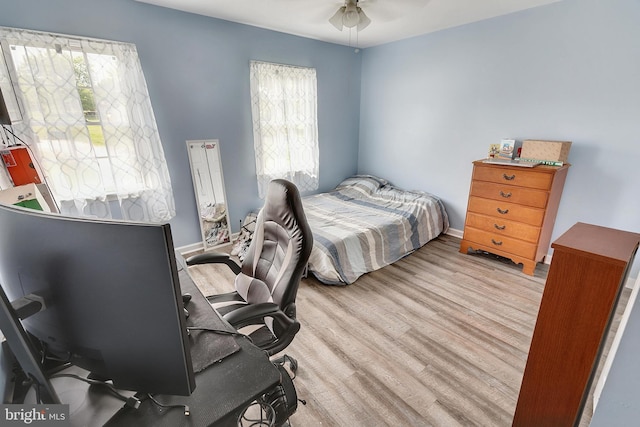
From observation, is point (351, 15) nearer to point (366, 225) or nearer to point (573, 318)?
point (366, 225)

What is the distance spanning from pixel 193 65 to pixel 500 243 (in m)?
3.48

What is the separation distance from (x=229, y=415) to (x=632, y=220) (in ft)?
10.9

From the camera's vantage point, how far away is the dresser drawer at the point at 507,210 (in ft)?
8.36

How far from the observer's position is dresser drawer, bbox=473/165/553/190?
2.45 m

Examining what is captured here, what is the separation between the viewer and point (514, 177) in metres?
2.61

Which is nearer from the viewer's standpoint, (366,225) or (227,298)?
(227,298)

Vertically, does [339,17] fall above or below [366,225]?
above

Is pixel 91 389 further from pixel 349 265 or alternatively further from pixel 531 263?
pixel 531 263

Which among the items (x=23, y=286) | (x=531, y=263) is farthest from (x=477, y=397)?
(x=23, y=286)

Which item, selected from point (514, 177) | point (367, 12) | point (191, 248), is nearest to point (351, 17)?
point (367, 12)

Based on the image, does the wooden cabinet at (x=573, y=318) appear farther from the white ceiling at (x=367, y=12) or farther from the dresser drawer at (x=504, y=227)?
the white ceiling at (x=367, y=12)

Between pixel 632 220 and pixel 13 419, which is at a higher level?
pixel 13 419

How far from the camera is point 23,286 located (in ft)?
2.12

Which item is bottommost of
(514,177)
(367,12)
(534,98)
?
(514,177)
